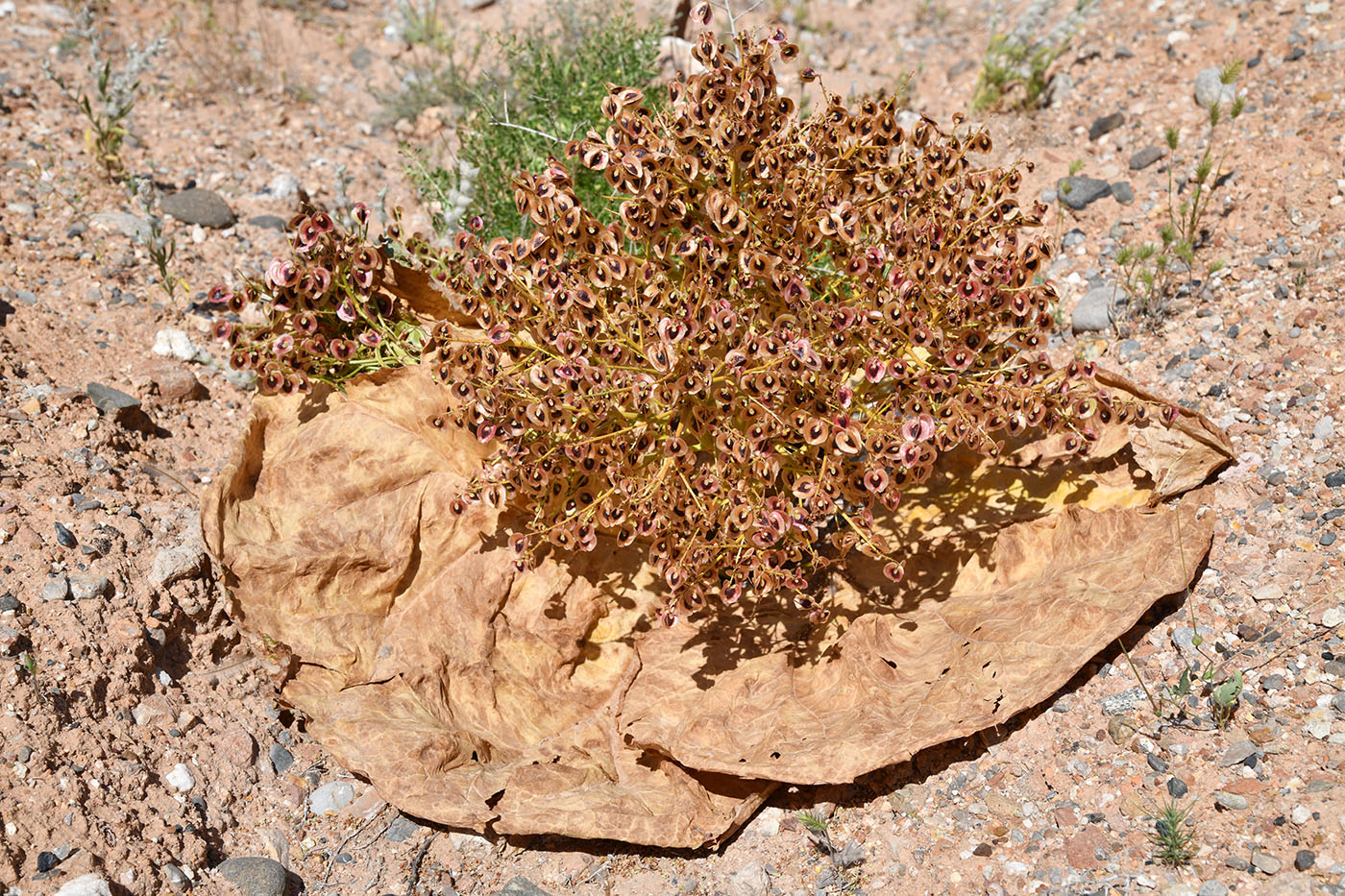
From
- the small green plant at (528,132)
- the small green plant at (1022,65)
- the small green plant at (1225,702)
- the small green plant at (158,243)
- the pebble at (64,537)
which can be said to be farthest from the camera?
the small green plant at (1022,65)

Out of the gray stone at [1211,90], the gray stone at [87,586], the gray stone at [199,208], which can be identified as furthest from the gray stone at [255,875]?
the gray stone at [1211,90]

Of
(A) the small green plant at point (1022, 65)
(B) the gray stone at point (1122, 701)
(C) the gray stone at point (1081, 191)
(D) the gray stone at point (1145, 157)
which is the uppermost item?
(A) the small green plant at point (1022, 65)

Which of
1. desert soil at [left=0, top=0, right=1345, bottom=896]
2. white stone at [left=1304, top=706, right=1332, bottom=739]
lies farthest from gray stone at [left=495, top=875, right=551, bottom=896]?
white stone at [left=1304, top=706, right=1332, bottom=739]

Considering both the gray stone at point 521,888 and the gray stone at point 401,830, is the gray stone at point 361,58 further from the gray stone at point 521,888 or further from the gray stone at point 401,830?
the gray stone at point 521,888

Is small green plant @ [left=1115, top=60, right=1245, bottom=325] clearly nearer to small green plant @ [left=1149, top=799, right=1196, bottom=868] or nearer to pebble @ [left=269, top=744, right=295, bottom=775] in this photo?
small green plant @ [left=1149, top=799, right=1196, bottom=868]

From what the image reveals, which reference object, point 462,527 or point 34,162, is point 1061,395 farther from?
point 34,162
